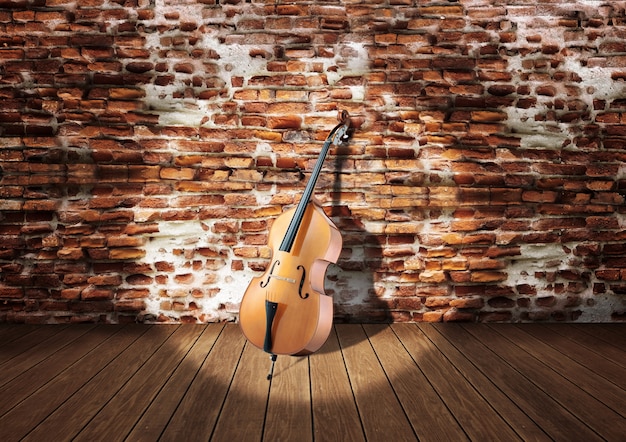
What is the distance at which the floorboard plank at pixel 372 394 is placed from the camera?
1351 millimetres

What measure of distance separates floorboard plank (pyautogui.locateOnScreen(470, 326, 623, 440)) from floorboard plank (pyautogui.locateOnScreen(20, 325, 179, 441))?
5.40 ft

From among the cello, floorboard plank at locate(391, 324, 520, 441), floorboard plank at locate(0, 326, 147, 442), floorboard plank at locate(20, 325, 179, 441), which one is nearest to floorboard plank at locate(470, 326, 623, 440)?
floorboard plank at locate(391, 324, 520, 441)

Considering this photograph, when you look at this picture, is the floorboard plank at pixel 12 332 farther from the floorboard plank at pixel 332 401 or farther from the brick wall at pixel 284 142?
the floorboard plank at pixel 332 401

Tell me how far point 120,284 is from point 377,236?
4.83 feet

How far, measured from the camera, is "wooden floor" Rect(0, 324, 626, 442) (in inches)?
53.7

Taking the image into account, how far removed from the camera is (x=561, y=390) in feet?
5.38

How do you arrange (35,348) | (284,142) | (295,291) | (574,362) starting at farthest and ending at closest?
(284,142)
(35,348)
(574,362)
(295,291)

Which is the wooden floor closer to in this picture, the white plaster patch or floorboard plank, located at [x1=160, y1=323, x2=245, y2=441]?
floorboard plank, located at [x1=160, y1=323, x2=245, y2=441]

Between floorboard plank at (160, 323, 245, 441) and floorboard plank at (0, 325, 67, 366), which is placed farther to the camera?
floorboard plank at (0, 325, 67, 366)

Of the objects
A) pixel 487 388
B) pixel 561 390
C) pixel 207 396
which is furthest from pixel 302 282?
pixel 561 390

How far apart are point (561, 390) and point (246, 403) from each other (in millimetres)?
1206

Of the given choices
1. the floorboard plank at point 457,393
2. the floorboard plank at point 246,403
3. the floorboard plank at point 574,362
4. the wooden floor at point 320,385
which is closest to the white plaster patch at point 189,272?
the wooden floor at point 320,385

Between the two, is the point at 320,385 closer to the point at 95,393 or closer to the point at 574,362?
the point at 95,393

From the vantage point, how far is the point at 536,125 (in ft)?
7.89
